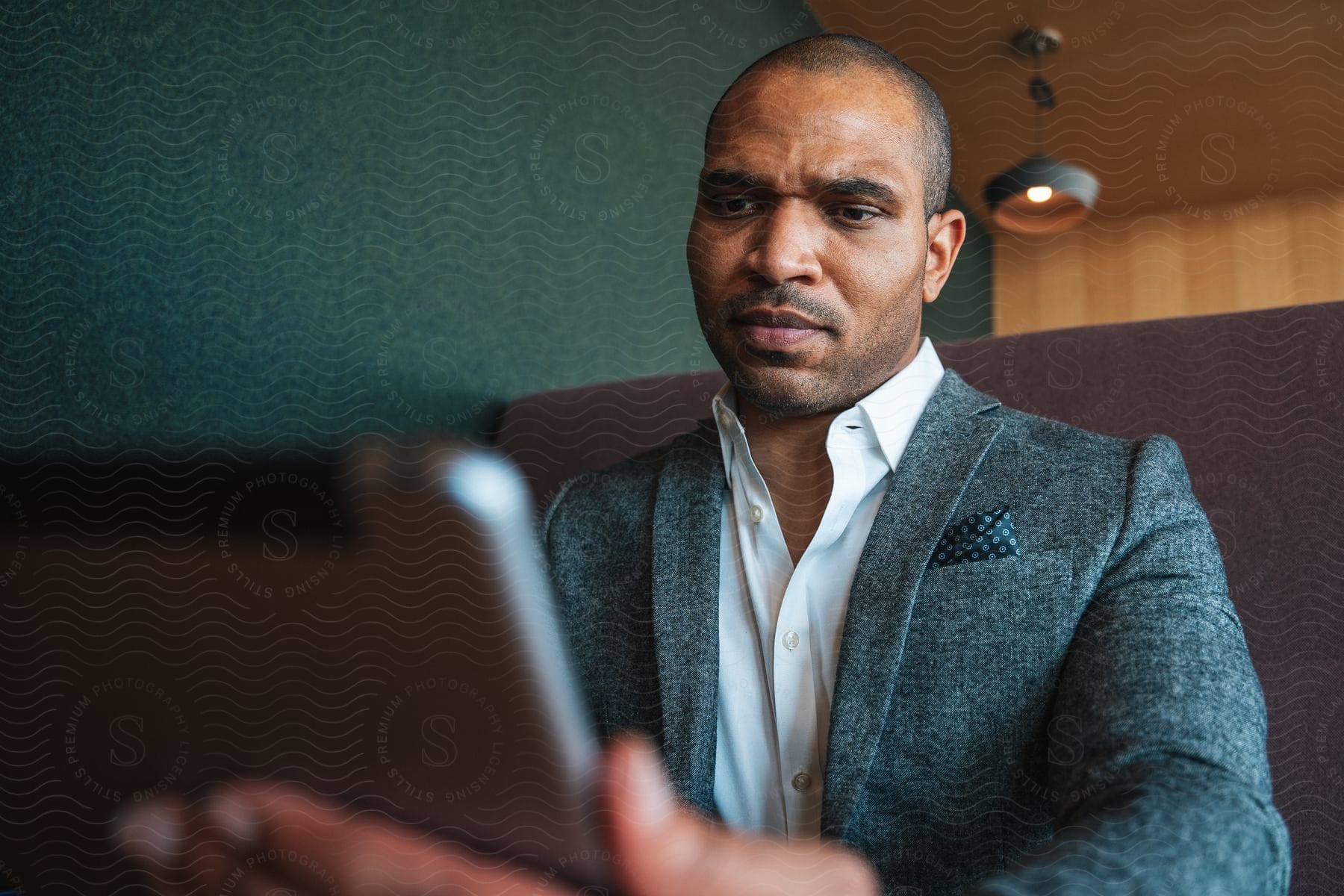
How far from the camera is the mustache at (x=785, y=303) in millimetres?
575

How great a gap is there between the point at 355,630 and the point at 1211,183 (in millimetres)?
1630

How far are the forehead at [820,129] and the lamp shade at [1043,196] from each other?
786mm

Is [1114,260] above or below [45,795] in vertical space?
above

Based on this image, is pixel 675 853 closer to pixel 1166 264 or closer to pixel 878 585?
pixel 878 585

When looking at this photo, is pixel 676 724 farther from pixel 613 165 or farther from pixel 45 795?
pixel 613 165

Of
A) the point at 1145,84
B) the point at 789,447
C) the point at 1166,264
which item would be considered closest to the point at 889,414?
the point at 789,447

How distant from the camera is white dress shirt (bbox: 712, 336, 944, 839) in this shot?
1.76 ft

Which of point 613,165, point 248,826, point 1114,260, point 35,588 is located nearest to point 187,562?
point 35,588

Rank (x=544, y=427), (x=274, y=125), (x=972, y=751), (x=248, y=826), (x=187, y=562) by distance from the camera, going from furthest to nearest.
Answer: (x=544, y=427), (x=274, y=125), (x=187, y=562), (x=972, y=751), (x=248, y=826)

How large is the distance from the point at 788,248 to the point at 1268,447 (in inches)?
14.8

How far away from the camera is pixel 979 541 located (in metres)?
0.53

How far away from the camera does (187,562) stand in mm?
620

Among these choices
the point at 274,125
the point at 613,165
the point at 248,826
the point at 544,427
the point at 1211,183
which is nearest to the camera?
the point at 248,826

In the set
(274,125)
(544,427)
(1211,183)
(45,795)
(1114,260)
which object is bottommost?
(45,795)
